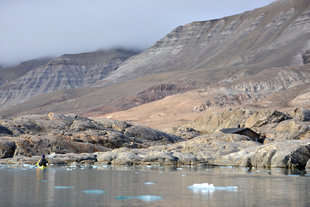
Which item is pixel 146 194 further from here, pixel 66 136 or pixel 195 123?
pixel 195 123

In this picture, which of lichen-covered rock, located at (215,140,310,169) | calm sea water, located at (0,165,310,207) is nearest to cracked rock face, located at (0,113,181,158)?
lichen-covered rock, located at (215,140,310,169)

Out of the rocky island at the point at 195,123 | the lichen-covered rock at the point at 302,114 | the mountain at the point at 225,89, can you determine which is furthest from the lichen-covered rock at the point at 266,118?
the mountain at the point at 225,89

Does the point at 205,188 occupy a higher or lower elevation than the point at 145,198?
higher

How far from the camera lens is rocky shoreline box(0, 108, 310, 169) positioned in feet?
106

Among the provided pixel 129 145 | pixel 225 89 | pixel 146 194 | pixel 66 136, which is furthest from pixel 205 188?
pixel 225 89

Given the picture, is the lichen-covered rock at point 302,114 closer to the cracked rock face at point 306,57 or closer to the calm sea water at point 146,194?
the calm sea water at point 146,194

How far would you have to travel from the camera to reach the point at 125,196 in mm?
14336

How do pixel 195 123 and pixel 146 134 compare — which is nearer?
pixel 146 134

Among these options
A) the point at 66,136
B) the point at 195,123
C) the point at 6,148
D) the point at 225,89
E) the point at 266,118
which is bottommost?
the point at 6,148

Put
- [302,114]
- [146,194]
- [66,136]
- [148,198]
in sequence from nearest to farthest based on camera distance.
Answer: [148,198] → [146,194] → [66,136] → [302,114]

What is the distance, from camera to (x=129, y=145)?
46.0 meters

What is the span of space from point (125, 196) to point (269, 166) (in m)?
18.9

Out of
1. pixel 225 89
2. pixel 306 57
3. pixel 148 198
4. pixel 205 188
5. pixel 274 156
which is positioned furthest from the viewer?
pixel 306 57

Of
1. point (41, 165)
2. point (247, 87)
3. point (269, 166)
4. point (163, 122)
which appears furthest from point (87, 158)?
point (247, 87)
